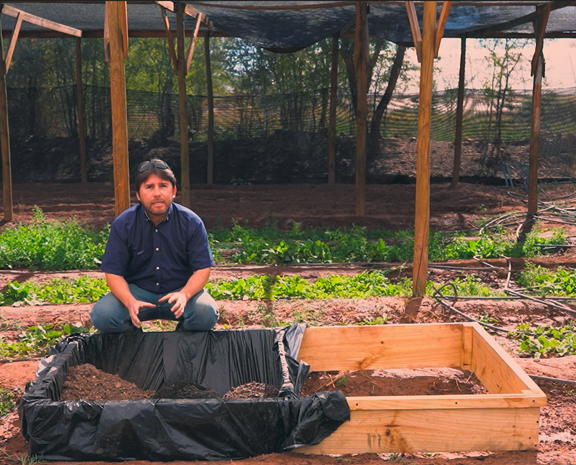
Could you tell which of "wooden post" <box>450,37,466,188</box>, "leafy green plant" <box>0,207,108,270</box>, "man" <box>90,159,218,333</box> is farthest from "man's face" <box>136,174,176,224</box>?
"wooden post" <box>450,37,466,188</box>

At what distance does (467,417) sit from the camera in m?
3.11

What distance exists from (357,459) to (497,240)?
19.8 ft

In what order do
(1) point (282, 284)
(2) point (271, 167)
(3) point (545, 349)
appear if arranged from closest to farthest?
(3) point (545, 349), (1) point (282, 284), (2) point (271, 167)

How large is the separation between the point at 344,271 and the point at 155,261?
3321 mm

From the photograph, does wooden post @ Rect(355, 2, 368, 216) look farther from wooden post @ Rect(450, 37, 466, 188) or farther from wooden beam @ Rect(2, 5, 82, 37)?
wooden beam @ Rect(2, 5, 82, 37)

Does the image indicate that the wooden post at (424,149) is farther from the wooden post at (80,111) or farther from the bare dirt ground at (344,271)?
the wooden post at (80,111)

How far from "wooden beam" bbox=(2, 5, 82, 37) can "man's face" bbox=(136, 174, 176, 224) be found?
773cm

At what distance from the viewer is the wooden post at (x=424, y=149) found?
18.1 feet

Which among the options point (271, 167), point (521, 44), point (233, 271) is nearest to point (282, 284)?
point (233, 271)

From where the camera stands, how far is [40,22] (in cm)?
1145

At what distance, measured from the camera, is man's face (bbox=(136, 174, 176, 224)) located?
12.9 feet

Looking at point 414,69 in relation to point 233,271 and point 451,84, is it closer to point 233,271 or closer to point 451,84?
point 451,84

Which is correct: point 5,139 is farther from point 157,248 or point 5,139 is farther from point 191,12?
point 157,248

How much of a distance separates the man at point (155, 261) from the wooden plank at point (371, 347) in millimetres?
695
